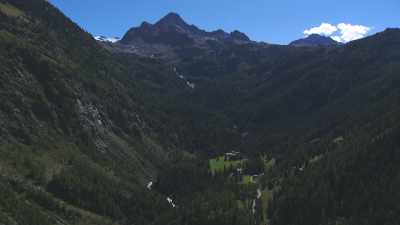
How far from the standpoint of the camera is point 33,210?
156 meters

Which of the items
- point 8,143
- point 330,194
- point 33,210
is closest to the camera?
point 33,210

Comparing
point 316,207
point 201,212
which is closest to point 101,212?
point 201,212

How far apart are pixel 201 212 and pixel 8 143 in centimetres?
7361

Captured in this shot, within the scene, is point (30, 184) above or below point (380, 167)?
below

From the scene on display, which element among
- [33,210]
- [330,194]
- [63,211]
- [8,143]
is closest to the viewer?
[33,210]

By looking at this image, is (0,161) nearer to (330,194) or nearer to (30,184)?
(30,184)

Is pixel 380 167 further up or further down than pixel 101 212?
further up

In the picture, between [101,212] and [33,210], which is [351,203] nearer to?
[101,212]

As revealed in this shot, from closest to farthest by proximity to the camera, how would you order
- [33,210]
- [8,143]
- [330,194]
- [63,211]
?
[33,210] → [63,211] → [330,194] → [8,143]

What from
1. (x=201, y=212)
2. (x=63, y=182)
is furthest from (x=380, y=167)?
(x=63, y=182)

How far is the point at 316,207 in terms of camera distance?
183625mm

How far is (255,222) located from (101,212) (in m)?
53.9

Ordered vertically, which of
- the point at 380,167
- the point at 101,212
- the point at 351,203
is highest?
the point at 380,167

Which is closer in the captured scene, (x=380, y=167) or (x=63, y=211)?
(x=63, y=211)
